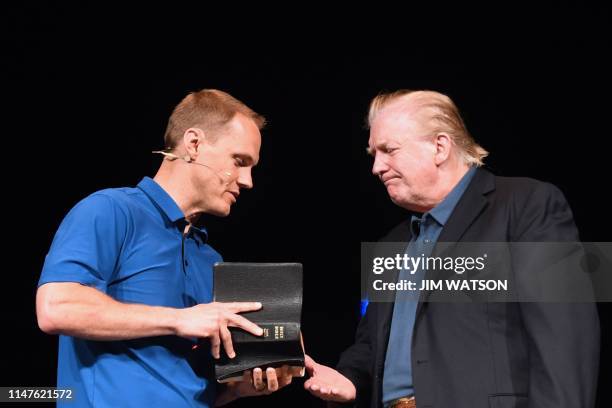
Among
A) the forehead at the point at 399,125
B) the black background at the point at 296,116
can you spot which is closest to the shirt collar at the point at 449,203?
the forehead at the point at 399,125

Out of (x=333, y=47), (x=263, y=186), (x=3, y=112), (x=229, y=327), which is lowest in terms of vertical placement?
(x=229, y=327)

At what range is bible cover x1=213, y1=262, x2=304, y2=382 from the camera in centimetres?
166

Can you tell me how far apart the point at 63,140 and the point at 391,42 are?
4.80 ft

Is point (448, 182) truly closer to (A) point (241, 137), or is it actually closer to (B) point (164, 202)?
(A) point (241, 137)

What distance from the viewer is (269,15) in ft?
10.6

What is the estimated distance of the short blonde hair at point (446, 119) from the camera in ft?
7.00

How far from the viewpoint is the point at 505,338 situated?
1.77 m

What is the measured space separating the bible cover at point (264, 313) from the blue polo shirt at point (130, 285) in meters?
0.13

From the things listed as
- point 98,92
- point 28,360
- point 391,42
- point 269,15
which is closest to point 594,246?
point 391,42

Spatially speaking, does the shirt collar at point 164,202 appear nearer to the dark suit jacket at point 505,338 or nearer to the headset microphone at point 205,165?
the headset microphone at point 205,165

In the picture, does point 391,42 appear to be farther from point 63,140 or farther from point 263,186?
point 63,140

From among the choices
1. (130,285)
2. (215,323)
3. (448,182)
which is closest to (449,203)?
(448,182)

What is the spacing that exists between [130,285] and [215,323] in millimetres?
250

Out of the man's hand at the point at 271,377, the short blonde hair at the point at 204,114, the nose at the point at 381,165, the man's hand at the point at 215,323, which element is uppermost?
the short blonde hair at the point at 204,114
